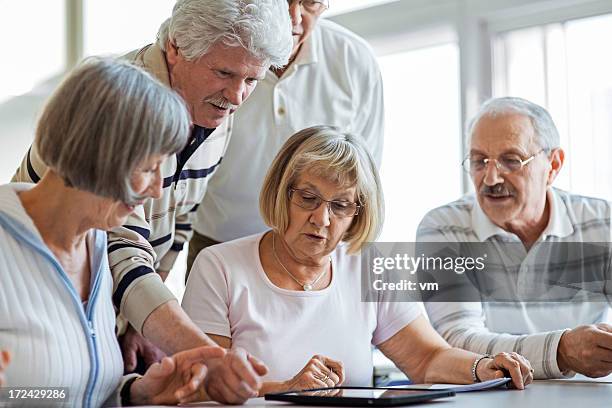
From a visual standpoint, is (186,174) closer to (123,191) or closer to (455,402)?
(123,191)

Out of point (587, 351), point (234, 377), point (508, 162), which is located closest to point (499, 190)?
point (508, 162)

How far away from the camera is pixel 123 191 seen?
4.12ft

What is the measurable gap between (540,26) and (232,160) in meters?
1.33

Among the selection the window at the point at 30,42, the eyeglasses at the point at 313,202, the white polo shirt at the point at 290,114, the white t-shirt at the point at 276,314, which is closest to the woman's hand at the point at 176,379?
→ the white t-shirt at the point at 276,314

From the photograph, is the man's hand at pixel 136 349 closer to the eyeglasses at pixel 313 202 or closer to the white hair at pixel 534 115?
the eyeglasses at pixel 313 202

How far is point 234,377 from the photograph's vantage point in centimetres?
133

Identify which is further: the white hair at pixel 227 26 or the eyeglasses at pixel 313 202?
the eyeglasses at pixel 313 202

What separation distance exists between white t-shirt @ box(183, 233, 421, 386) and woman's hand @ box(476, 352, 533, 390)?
0.25 metres

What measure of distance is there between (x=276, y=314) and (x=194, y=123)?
419 millimetres

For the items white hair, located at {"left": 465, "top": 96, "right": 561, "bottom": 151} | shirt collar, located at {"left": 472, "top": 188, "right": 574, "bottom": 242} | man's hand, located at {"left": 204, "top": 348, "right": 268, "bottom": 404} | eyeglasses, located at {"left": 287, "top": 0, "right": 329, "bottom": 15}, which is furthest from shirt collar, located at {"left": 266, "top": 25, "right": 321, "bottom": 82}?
man's hand, located at {"left": 204, "top": 348, "right": 268, "bottom": 404}

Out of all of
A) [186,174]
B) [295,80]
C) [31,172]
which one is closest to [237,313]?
[186,174]

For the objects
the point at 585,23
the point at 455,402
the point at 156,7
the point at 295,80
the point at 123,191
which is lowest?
the point at 455,402

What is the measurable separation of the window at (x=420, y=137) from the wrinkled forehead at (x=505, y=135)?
3.05 feet

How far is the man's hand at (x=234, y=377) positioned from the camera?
1.32 metres
